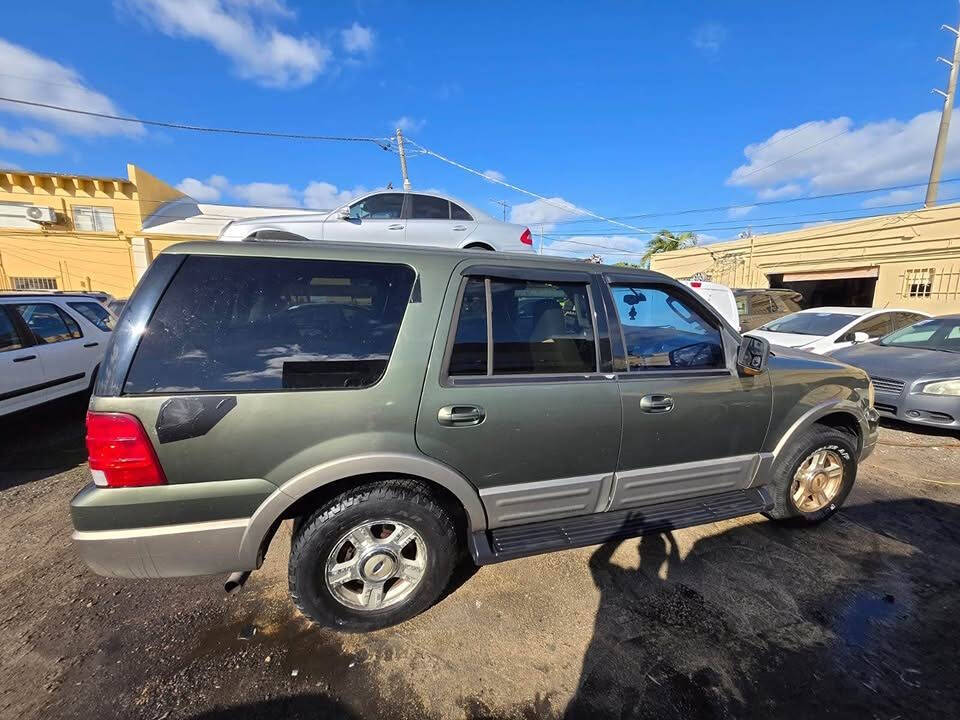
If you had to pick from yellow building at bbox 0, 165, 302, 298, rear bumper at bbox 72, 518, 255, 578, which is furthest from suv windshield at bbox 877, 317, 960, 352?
yellow building at bbox 0, 165, 302, 298

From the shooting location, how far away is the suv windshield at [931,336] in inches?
231

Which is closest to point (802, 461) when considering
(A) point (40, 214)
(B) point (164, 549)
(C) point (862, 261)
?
(B) point (164, 549)

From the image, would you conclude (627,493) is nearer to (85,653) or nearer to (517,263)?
(517,263)

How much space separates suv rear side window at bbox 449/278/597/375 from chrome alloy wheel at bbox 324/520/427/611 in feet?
3.04

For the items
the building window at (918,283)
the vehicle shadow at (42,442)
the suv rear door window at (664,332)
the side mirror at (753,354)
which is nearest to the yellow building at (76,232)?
the vehicle shadow at (42,442)

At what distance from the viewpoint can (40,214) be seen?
19.2 meters

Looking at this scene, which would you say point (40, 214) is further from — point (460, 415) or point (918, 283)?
point (918, 283)

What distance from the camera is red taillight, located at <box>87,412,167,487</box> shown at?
1.75 meters

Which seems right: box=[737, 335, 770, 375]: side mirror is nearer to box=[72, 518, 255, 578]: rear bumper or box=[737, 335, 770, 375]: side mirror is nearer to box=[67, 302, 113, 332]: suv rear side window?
box=[72, 518, 255, 578]: rear bumper

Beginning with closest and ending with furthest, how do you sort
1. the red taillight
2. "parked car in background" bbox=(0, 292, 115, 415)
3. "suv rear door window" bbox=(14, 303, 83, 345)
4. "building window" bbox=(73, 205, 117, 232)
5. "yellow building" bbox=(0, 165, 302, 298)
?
1. the red taillight
2. "parked car in background" bbox=(0, 292, 115, 415)
3. "suv rear door window" bbox=(14, 303, 83, 345)
4. "yellow building" bbox=(0, 165, 302, 298)
5. "building window" bbox=(73, 205, 117, 232)

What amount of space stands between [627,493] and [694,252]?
78.6 ft

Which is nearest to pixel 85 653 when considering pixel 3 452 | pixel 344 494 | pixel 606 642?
pixel 344 494

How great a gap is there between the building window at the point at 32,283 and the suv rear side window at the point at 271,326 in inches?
1036

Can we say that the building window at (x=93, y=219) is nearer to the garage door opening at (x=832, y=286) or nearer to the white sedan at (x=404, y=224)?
the white sedan at (x=404, y=224)
